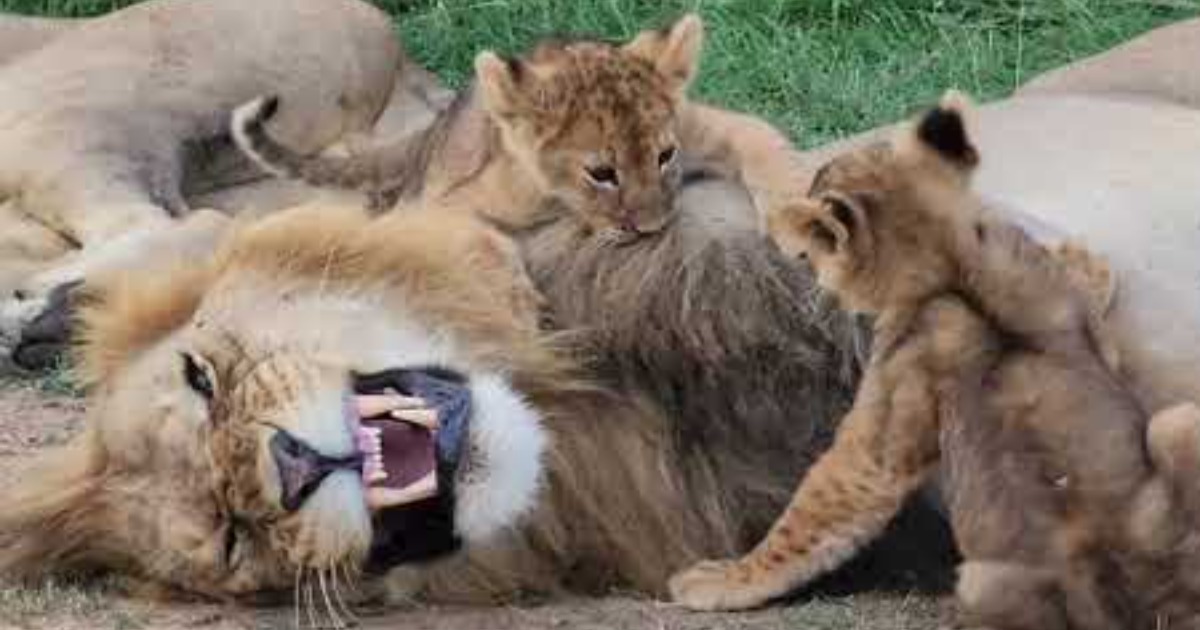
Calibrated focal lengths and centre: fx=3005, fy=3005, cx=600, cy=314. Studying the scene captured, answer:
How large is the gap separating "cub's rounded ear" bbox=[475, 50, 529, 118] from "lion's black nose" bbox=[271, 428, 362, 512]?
978 millimetres

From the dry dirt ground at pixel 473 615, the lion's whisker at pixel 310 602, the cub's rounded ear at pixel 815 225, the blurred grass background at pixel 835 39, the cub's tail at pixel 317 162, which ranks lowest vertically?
the blurred grass background at pixel 835 39

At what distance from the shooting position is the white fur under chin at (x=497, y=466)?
349 centimetres

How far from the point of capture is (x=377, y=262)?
3.79 metres

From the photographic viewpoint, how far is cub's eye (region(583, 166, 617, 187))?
402 centimetres

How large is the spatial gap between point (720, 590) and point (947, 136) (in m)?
0.59

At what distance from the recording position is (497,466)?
3.51 metres

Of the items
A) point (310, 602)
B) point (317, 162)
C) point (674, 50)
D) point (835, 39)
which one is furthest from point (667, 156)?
point (835, 39)

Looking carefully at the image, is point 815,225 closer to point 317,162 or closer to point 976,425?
point 976,425

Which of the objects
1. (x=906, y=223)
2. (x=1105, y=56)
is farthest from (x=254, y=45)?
(x=906, y=223)

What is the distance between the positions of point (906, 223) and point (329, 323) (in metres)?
Answer: 0.72

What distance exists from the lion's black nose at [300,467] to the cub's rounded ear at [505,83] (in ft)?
3.21

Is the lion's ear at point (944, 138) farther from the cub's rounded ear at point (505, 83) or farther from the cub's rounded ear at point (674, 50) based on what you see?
the cub's rounded ear at point (505, 83)

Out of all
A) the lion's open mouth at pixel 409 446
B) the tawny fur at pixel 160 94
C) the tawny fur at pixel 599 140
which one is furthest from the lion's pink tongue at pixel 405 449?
the tawny fur at pixel 160 94

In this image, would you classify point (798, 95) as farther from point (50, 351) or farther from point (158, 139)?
point (50, 351)
